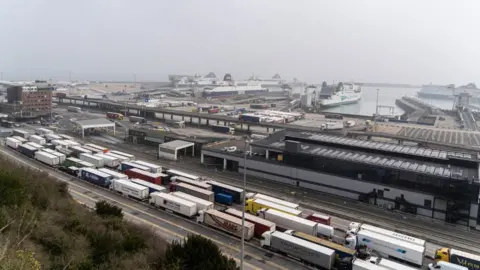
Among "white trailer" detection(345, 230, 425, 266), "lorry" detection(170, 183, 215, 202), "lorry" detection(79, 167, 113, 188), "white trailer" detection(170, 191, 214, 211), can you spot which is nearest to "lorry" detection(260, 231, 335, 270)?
"white trailer" detection(345, 230, 425, 266)

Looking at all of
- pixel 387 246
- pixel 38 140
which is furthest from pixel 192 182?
pixel 38 140

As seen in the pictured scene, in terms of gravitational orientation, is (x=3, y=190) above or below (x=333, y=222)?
above

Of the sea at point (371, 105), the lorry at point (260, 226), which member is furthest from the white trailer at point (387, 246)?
the sea at point (371, 105)

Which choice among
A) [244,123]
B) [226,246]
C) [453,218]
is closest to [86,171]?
[226,246]

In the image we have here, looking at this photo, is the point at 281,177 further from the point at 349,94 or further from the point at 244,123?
the point at 349,94

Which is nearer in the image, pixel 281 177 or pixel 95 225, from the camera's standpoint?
pixel 95 225

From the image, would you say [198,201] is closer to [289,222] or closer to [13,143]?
[289,222]
